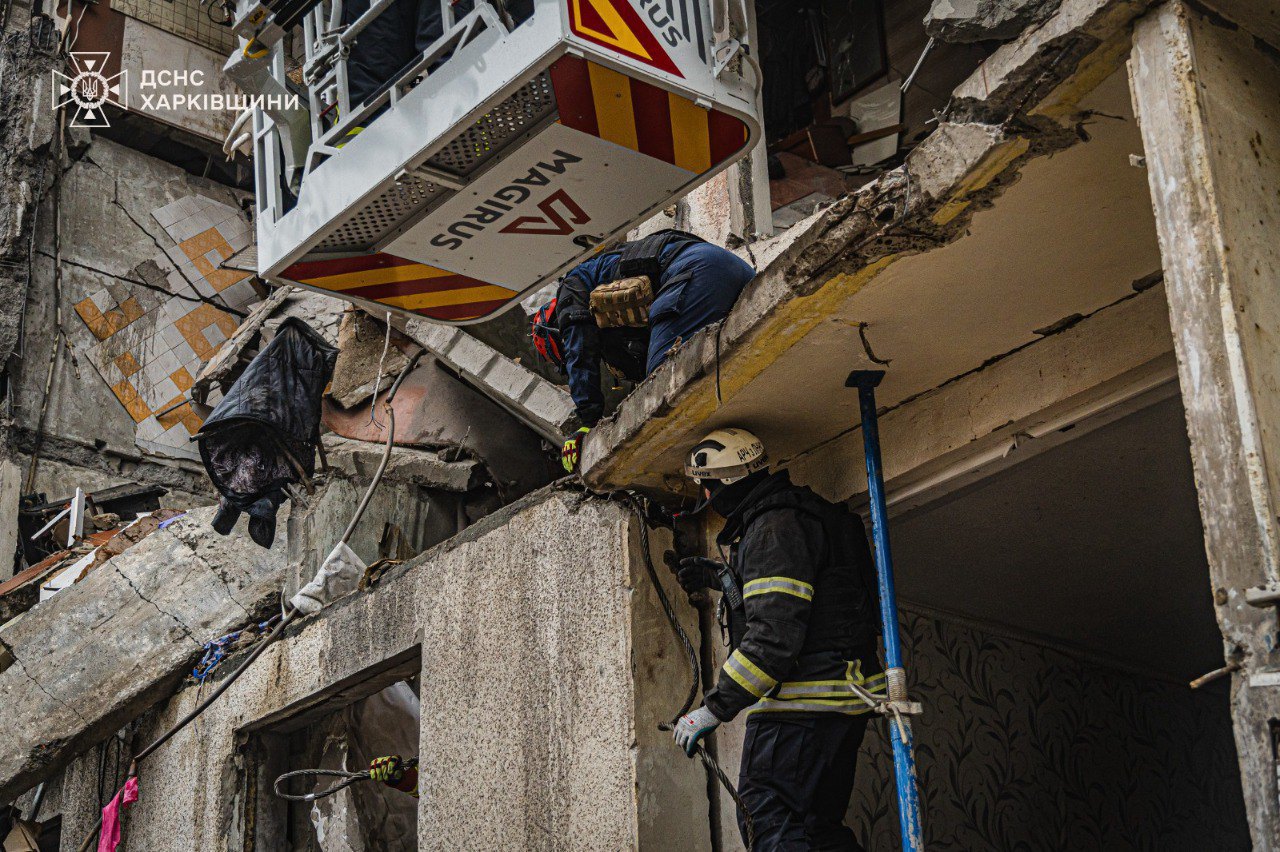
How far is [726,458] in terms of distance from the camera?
424 centimetres

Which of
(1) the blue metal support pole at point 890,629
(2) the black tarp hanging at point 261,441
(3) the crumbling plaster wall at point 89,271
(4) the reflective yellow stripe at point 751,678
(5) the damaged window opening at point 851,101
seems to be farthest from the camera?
(3) the crumbling plaster wall at point 89,271

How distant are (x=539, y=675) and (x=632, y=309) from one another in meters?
1.53

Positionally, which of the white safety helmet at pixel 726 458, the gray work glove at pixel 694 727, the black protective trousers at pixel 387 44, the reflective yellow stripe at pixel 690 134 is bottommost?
the gray work glove at pixel 694 727

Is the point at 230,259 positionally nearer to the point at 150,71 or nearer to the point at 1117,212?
the point at 150,71

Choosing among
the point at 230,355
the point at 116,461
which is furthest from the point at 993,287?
the point at 116,461

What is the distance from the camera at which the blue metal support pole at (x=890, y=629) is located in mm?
3539

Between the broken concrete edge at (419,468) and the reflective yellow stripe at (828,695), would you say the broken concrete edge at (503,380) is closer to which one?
the broken concrete edge at (419,468)

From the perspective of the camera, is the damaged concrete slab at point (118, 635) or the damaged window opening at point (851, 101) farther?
the damaged window opening at point (851, 101)

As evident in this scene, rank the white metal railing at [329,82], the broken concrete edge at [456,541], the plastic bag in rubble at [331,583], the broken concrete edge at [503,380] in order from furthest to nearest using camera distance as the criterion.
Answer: the broken concrete edge at [503,380]
the plastic bag in rubble at [331,583]
the broken concrete edge at [456,541]
the white metal railing at [329,82]

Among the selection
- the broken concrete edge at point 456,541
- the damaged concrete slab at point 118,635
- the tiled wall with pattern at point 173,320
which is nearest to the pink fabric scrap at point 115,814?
the damaged concrete slab at point 118,635

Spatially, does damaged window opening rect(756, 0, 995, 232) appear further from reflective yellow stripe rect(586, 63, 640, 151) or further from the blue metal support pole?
the blue metal support pole

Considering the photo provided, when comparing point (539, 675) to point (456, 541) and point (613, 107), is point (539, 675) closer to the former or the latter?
point (456, 541)

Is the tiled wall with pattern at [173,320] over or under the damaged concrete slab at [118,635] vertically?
over

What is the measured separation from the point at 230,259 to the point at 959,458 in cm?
1180
